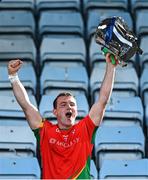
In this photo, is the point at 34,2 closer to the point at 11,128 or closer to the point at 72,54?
the point at 72,54

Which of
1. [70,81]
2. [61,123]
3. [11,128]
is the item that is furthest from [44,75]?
[61,123]

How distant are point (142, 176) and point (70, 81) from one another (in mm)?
1684

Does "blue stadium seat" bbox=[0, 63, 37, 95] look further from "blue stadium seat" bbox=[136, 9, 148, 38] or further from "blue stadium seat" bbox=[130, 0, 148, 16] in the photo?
"blue stadium seat" bbox=[130, 0, 148, 16]

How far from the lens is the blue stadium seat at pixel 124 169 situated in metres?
8.51

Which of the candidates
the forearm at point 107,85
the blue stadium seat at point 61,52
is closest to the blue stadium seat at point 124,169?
the forearm at point 107,85

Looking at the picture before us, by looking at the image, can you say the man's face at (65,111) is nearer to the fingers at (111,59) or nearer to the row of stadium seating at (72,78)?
the fingers at (111,59)

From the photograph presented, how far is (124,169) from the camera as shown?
856cm

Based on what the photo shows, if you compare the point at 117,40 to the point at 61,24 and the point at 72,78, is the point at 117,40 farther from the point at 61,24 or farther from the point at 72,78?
the point at 61,24

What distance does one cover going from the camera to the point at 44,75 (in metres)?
9.90

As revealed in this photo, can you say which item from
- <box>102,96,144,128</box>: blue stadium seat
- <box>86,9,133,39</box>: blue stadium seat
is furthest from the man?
<box>86,9,133,39</box>: blue stadium seat

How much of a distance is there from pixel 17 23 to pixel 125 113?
6.57 feet

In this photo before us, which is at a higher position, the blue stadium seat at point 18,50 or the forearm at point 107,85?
the forearm at point 107,85

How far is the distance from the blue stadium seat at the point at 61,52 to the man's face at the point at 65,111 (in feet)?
10.9

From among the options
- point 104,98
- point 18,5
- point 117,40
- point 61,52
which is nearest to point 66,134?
point 104,98
